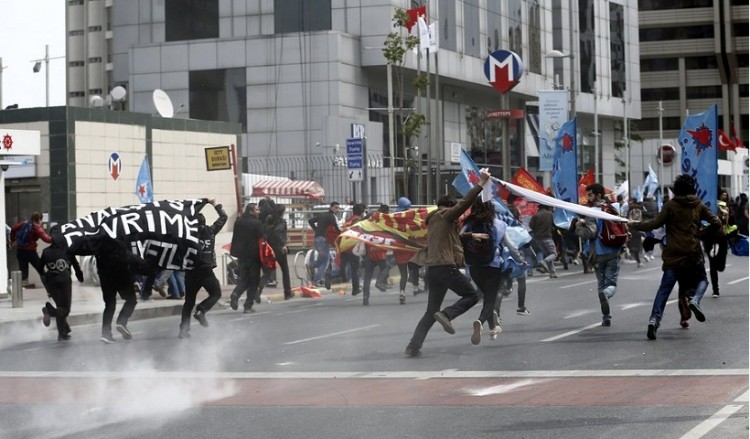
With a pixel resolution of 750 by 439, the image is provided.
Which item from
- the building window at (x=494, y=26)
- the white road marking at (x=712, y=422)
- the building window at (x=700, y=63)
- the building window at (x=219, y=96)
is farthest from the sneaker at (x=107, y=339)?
the building window at (x=700, y=63)

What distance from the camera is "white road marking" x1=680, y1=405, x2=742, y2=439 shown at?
827cm

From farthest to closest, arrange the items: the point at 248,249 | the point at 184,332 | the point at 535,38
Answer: the point at 535,38 < the point at 248,249 < the point at 184,332

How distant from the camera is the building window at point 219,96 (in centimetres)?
5494

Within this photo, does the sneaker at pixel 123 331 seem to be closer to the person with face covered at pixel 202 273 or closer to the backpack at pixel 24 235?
the person with face covered at pixel 202 273

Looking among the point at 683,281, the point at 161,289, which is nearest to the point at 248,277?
the point at 161,289

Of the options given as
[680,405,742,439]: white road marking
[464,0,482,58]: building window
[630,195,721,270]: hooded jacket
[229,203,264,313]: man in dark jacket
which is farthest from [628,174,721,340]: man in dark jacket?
[464,0,482,58]: building window

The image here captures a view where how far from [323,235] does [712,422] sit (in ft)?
55.5

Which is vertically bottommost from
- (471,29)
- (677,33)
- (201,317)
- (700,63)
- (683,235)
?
(201,317)

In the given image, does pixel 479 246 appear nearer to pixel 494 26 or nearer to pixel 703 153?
pixel 703 153

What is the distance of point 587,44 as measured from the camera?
2928 inches

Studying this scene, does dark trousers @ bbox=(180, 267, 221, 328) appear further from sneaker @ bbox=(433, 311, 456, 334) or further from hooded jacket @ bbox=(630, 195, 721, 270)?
hooded jacket @ bbox=(630, 195, 721, 270)

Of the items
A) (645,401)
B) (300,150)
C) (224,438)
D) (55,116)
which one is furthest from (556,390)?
(300,150)

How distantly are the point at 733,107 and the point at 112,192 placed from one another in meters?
85.4

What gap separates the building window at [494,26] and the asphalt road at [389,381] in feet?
145
